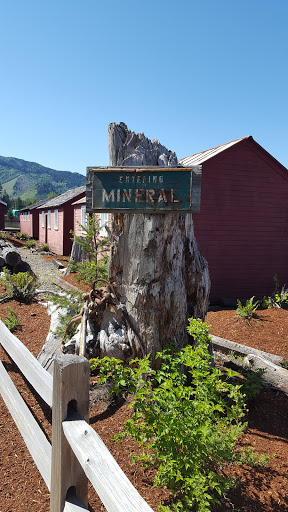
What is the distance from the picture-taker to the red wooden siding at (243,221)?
10.9 metres

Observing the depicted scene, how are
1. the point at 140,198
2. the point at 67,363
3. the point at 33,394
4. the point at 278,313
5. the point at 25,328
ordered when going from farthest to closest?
the point at 278,313 < the point at 25,328 < the point at 33,394 < the point at 140,198 < the point at 67,363

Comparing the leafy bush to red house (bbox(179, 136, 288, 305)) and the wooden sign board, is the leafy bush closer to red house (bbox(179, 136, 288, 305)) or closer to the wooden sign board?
the wooden sign board

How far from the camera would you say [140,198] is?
11.3 ft

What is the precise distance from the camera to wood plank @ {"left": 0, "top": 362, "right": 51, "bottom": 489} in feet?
8.66

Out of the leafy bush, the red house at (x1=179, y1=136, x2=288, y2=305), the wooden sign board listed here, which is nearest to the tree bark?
the wooden sign board

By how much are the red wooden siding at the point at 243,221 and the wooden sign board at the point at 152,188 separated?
734 centimetres

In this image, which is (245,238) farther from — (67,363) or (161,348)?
(67,363)

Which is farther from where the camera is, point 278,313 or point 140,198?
point 278,313

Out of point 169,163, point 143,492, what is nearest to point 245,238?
point 169,163

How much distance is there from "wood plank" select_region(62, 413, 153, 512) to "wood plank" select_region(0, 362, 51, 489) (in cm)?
98

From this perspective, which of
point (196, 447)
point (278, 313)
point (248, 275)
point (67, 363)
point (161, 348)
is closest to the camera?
point (67, 363)

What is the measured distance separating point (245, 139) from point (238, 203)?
201 centimetres

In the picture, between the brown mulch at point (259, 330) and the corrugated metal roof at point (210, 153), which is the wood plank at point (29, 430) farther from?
the corrugated metal roof at point (210, 153)

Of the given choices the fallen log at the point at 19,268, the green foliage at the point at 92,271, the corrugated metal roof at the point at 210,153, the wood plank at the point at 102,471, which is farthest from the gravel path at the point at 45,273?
the wood plank at the point at 102,471
